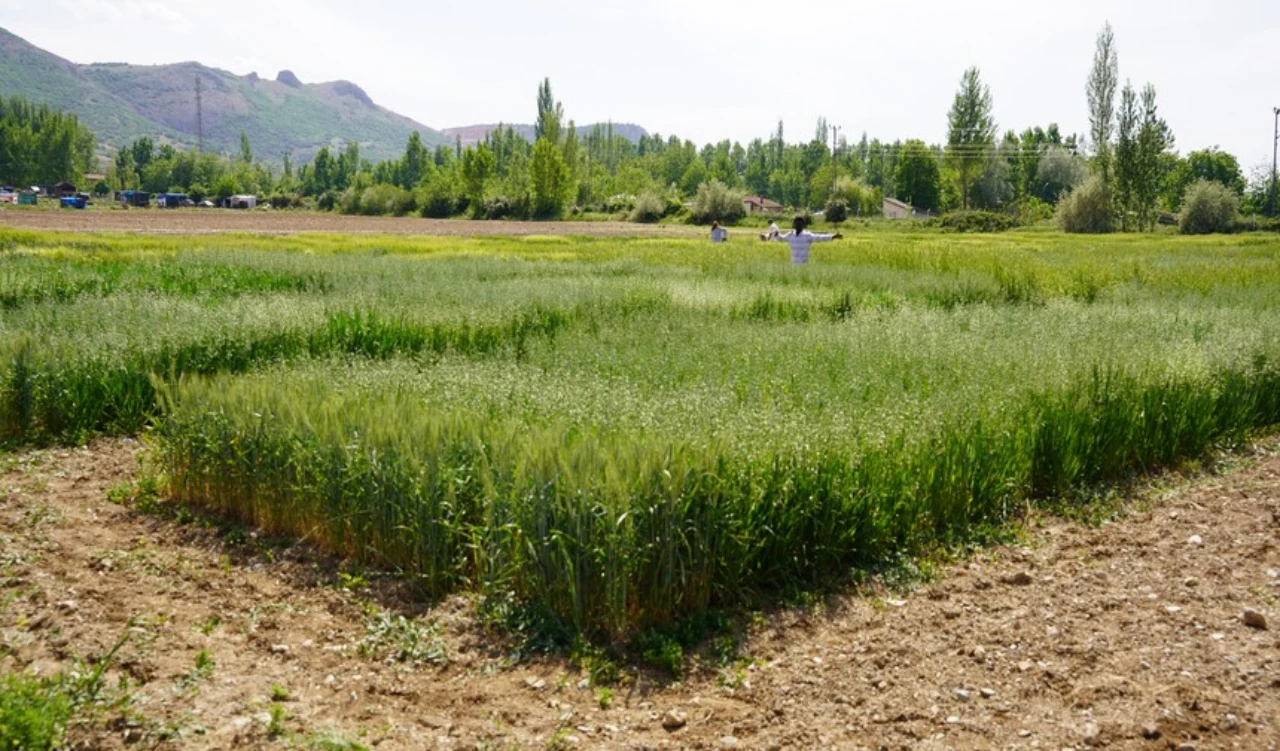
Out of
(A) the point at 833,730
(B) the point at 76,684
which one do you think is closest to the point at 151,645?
(B) the point at 76,684

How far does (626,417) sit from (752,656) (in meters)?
Answer: 2.41

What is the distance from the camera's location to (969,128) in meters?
91.2

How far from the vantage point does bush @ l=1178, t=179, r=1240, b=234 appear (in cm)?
6712

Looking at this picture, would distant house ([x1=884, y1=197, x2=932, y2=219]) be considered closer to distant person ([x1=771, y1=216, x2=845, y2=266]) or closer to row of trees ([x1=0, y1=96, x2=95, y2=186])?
distant person ([x1=771, y1=216, x2=845, y2=266])

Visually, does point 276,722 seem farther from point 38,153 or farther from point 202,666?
A: point 38,153

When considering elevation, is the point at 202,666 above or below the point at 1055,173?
below

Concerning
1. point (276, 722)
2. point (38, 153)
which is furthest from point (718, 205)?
point (38, 153)

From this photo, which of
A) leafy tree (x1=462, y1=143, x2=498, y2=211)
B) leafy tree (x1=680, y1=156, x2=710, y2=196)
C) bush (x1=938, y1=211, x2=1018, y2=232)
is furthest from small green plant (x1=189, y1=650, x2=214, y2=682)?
leafy tree (x1=680, y1=156, x2=710, y2=196)

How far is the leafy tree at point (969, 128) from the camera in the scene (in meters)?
90.9

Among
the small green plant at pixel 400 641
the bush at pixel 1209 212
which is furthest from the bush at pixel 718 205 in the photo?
the small green plant at pixel 400 641

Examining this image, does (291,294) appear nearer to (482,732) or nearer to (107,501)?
(107,501)

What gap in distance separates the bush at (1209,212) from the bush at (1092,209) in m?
5.22

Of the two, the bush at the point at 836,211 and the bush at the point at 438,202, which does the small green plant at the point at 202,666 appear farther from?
the bush at the point at 438,202

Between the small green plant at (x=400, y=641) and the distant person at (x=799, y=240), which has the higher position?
the distant person at (x=799, y=240)
